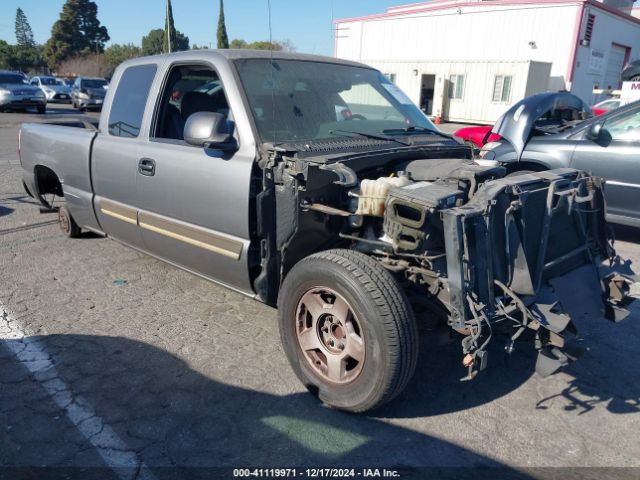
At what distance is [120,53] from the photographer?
5684 centimetres

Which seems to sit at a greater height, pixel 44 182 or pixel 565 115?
pixel 565 115

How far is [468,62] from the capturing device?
25.9 metres

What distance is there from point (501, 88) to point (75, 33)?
59.4 m

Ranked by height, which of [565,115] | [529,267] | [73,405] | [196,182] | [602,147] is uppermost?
[565,115]

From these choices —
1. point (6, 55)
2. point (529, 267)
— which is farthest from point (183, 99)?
point (6, 55)

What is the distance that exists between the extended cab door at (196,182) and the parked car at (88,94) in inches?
951

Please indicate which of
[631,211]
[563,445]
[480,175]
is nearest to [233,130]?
[480,175]

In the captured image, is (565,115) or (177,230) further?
(565,115)

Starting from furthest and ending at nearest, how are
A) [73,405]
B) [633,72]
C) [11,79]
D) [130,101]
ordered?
[11,79]
[633,72]
[130,101]
[73,405]

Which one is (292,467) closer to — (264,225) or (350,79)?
(264,225)

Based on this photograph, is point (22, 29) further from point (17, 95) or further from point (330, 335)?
point (330, 335)

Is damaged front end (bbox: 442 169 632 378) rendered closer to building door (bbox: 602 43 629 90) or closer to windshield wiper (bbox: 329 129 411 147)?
windshield wiper (bbox: 329 129 411 147)

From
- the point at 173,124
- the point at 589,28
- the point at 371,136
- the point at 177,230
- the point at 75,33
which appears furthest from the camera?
the point at 75,33

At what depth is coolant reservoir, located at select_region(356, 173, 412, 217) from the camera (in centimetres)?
295
